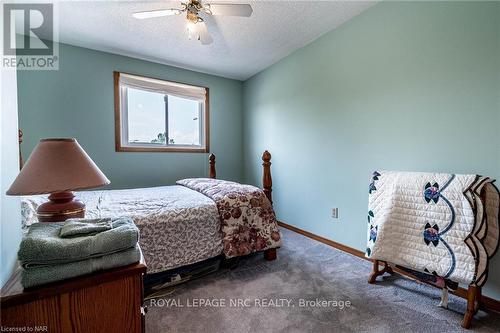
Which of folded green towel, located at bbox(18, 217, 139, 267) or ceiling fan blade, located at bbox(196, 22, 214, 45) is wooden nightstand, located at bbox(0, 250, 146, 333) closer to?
folded green towel, located at bbox(18, 217, 139, 267)

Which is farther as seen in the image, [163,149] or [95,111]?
[163,149]

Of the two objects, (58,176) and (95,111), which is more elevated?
(95,111)

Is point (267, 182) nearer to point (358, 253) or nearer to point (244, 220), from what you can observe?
point (244, 220)

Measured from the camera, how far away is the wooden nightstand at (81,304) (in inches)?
22.4

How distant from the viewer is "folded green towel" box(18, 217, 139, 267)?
1.95 ft

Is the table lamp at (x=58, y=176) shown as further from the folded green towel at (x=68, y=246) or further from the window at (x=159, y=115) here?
the window at (x=159, y=115)

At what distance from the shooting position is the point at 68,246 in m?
0.64

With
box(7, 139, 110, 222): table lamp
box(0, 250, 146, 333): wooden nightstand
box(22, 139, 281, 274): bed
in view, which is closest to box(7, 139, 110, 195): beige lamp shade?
box(7, 139, 110, 222): table lamp

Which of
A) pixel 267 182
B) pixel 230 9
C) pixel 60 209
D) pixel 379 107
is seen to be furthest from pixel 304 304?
pixel 230 9

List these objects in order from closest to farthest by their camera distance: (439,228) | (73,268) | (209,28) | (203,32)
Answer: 1. (73,268)
2. (439,228)
3. (203,32)
4. (209,28)

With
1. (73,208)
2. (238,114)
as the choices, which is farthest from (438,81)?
(238,114)

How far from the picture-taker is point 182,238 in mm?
1814

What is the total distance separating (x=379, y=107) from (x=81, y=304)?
2507 mm

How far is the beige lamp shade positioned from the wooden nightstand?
0.34 m
